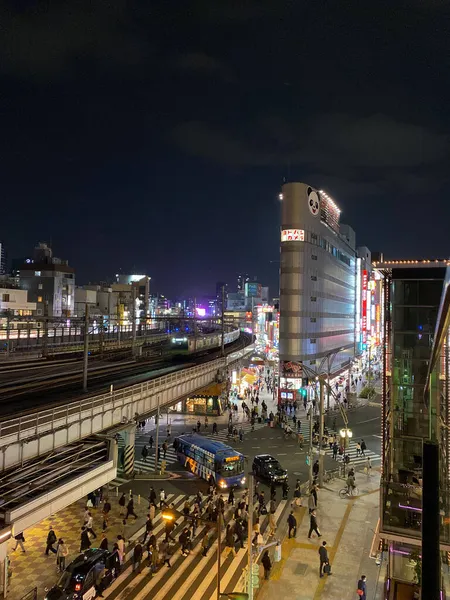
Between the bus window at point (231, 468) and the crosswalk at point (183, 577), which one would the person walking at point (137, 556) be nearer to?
the crosswalk at point (183, 577)

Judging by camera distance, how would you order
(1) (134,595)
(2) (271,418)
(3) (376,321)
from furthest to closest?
(3) (376,321) < (2) (271,418) < (1) (134,595)

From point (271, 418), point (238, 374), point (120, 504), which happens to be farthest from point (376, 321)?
point (120, 504)

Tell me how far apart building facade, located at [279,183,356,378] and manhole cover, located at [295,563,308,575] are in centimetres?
3017

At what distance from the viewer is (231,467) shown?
2542cm

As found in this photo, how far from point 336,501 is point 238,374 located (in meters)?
32.7

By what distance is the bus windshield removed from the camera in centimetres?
2519

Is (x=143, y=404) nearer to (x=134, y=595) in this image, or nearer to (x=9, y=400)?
(x=9, y=400)

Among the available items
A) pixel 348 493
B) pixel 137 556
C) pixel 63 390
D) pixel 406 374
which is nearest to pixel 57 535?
pixel 137 556

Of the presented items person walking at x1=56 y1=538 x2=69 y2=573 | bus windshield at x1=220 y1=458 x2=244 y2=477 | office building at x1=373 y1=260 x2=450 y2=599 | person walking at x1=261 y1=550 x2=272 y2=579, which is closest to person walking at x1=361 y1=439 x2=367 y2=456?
bus windshield at x1=220 y1=458 x2=244 y2=477

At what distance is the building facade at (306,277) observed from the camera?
50.3 m

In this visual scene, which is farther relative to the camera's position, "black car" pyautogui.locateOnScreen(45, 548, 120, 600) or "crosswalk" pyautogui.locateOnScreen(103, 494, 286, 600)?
"crosswalk" pyautogui.locateOnScreen(103, 494, 286, 600)

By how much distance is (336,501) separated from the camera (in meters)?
24.0

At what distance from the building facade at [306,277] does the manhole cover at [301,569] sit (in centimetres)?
3017

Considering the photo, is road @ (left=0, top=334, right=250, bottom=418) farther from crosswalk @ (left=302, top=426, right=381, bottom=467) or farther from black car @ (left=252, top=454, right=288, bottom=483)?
crosswalk @ (left=302, top=426, right=381, bottom=467)
